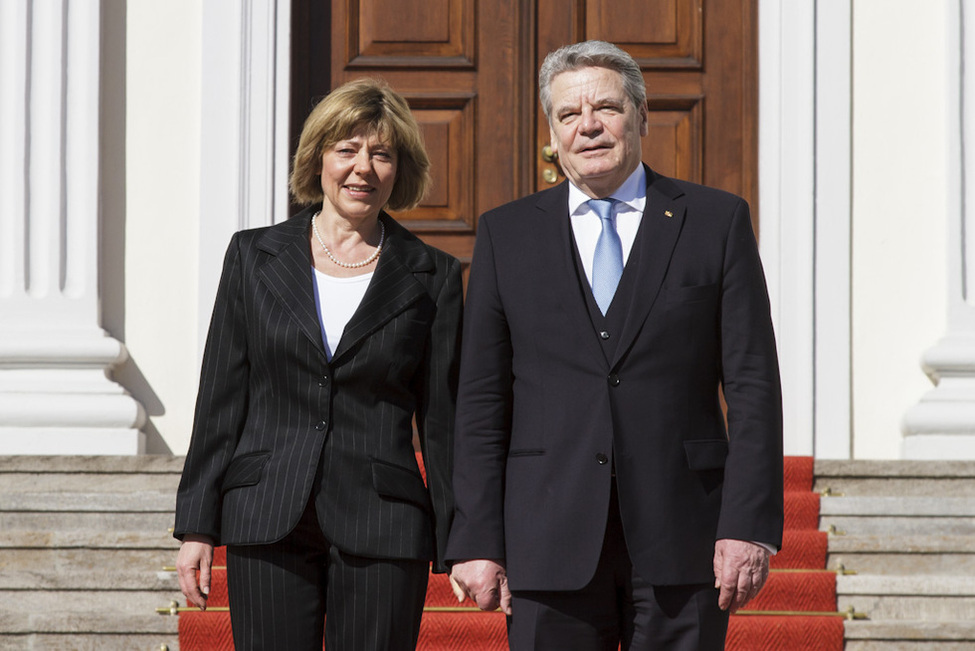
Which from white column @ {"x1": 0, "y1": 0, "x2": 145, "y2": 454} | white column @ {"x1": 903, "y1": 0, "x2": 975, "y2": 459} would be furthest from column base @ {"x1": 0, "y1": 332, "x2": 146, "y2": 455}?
white column @ {"x1": 903, "y1": 0, "x2": 975, "y2": 459}

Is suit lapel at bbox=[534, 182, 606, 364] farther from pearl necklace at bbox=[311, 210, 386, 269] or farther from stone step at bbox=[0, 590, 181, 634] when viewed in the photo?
stone step at bbox=[0, 590, 181, 634]

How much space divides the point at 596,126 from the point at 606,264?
26cm

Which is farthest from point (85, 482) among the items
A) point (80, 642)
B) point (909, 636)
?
point (909, 636)

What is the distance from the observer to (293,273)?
257 cm

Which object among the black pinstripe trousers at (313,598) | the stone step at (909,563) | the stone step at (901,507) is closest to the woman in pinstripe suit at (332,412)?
the black pinstripe trousers at (313,598)

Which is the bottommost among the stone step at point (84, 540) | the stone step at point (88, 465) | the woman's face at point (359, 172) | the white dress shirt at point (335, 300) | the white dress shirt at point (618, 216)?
the stone step at point (84, 540)

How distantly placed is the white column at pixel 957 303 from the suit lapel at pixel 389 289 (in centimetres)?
312

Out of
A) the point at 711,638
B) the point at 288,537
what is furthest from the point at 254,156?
the point at 711,638

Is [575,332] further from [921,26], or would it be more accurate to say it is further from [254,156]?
[921,26]

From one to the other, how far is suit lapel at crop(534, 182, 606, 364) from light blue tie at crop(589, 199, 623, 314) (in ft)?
0.08

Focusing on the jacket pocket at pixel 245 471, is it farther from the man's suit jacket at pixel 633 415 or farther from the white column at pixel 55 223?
the white column at pixel 55 223

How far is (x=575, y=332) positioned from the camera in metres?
2.38

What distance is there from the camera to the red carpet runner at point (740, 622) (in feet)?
12.6

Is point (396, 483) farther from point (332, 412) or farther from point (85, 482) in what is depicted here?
point (85, 482)
